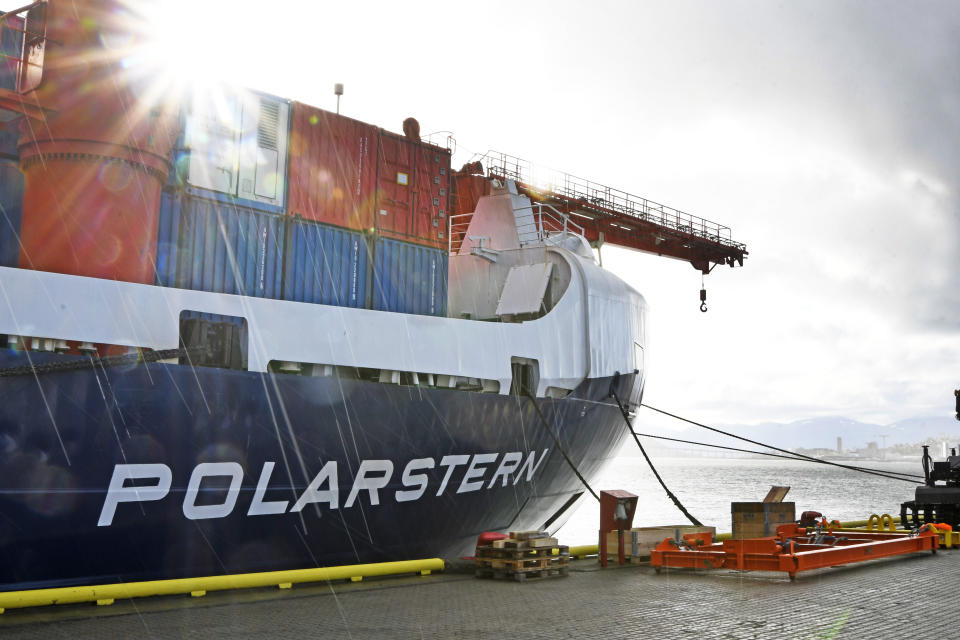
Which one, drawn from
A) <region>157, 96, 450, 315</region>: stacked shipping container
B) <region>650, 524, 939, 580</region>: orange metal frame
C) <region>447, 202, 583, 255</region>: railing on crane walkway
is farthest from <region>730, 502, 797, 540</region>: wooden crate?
<region>447, 202, 583, 255</region>: railing on crane walkway

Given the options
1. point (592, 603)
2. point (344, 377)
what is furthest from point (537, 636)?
point (344, 377)

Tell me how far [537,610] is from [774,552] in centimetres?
479

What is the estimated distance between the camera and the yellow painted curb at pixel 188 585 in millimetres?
8758

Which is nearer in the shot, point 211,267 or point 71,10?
point 71,10

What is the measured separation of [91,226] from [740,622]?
9.25m

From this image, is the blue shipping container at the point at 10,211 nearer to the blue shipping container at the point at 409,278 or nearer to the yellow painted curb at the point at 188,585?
the yellow painted curb at the point at 188,585

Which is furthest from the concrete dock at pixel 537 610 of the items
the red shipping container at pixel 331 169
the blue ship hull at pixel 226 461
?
the red shipping container at pixel 331 169

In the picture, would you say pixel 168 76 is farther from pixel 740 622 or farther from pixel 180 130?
pixel 740 622

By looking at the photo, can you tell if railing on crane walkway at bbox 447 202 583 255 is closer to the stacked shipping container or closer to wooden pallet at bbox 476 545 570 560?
the stacked shipping container

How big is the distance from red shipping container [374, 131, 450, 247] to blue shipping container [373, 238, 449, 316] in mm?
207

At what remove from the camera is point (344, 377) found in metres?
12.4

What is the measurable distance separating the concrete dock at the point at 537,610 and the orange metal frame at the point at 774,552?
0.85 feet

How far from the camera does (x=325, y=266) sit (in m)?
13.7

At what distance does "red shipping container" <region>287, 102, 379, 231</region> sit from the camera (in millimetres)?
13570
